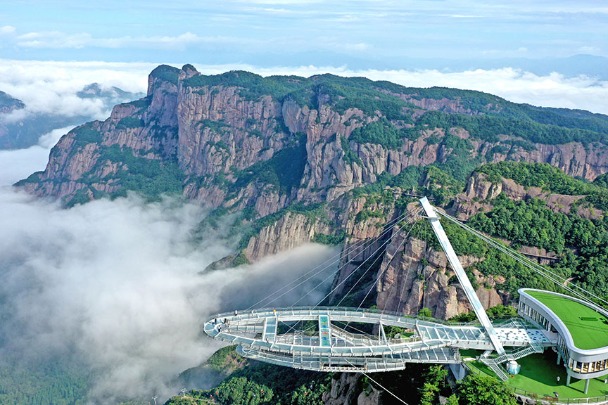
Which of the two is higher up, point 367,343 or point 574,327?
point 574,327

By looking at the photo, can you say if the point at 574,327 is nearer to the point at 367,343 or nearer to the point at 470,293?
the point at 470,293

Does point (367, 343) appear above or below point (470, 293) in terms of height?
below

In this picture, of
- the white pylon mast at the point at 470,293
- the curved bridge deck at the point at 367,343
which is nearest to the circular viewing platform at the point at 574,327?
the curved bridge deck at the point at 367,343

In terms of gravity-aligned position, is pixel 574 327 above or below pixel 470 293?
below

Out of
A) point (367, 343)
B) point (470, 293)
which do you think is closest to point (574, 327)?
point (470, 293)

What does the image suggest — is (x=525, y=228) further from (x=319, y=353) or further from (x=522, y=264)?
(x=319, y=353)

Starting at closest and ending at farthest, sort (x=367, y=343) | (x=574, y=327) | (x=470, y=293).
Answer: (x=574, y=327) → (x=367, y=343) → (x=470, y=293)

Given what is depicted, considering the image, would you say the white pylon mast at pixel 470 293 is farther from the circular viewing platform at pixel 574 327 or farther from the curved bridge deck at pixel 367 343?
the circular viewing platform at pixel 574 327

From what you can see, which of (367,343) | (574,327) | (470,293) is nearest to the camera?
(574,327)

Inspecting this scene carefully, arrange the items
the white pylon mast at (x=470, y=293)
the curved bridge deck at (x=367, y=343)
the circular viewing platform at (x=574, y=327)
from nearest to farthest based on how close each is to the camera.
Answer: the circular viewing platform at (x=574, y=327) < the white pylon mast at (x=470, y=293) < the curved bridge deck at (x=367, y=343)

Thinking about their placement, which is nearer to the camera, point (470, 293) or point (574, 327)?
point (574, 327)

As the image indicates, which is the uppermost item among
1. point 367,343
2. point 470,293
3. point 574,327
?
point 470,293

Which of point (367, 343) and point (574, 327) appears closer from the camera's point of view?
point (574, 327)

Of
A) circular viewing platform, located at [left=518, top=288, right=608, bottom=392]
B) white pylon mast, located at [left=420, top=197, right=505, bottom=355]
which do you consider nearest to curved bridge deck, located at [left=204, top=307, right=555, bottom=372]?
white pylon mast, located at [left=420, top=197, right=505, bottom=355]
